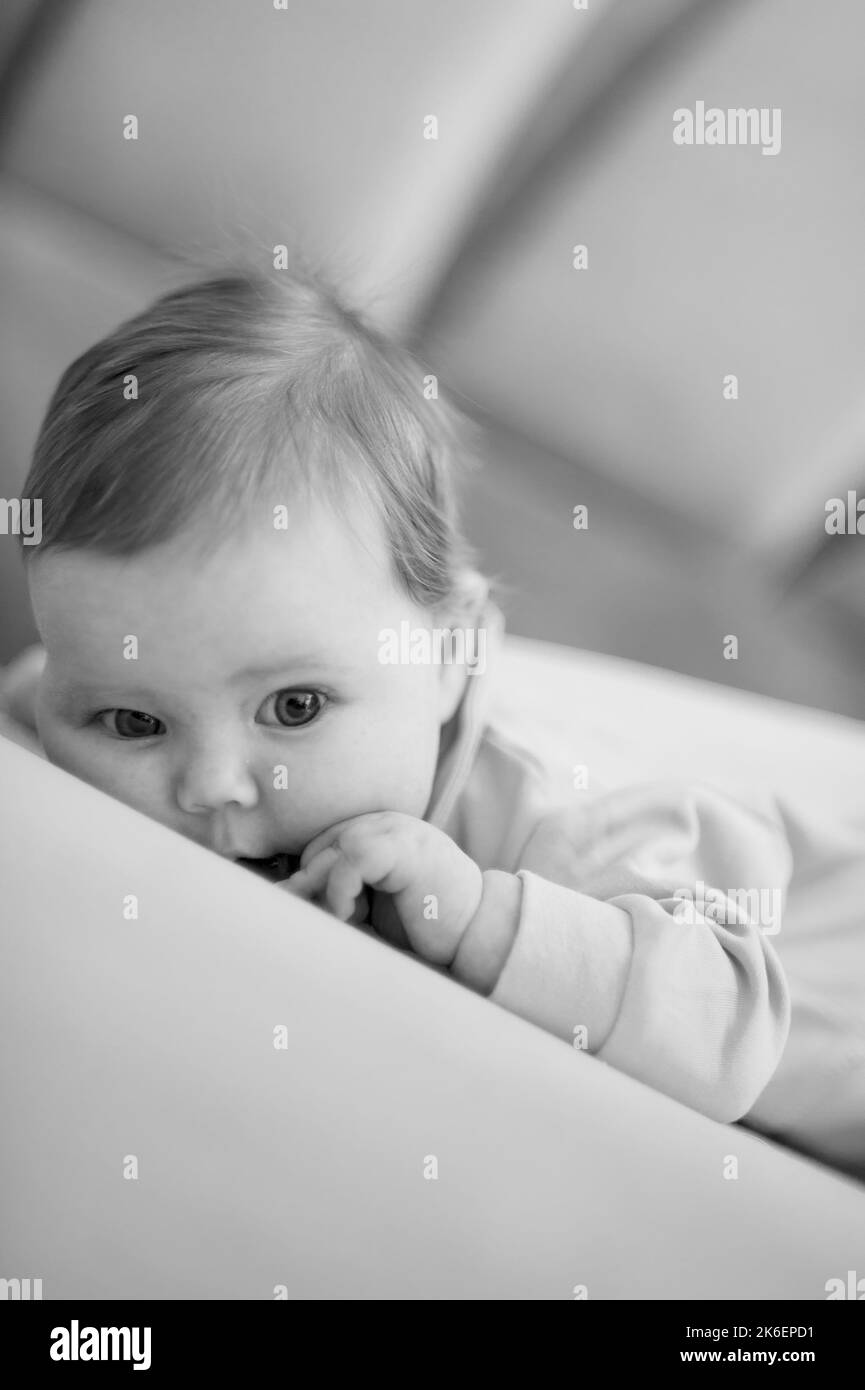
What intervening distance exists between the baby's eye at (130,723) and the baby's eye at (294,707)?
0.06 metres

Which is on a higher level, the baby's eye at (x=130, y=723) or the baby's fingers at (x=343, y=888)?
the baby's eye at (x=130, y=723)

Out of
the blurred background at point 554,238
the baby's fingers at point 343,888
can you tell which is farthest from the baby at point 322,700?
the blurred background at point 554,238

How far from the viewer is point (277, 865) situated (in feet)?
2.31

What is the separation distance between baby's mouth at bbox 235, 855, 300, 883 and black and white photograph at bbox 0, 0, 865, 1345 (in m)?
0.02

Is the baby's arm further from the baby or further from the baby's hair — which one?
the baby's hair

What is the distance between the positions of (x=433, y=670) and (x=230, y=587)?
0.52 ft

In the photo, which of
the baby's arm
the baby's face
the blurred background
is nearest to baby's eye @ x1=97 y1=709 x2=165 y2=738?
the baby's face

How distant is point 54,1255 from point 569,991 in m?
0.25

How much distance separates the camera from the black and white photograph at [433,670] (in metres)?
0.43

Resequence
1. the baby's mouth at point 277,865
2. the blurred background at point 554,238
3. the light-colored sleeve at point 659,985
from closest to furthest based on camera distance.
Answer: the light-colored sleeve at point 659,985, the baby's mouth at point 277,865, the blurred background at point 554,238

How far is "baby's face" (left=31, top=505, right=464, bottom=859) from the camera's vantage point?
0.63 m

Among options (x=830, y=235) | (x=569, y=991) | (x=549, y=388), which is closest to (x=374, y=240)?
(x=549, y=388)

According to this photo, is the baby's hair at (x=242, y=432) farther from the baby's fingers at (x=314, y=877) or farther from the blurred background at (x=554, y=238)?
the blurred background at (x=554, y=238)

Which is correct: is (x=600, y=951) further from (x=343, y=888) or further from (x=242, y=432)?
(x=242, y=432)
